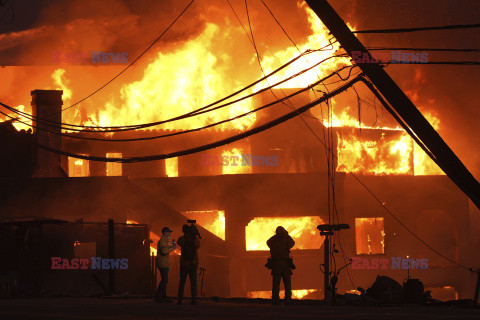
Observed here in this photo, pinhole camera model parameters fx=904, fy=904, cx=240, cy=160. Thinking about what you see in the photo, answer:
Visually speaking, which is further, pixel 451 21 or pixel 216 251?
pixel 451 21

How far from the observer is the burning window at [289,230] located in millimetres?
39438

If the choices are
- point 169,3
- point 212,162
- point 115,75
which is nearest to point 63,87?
point 115,75

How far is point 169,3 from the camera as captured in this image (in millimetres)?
54781

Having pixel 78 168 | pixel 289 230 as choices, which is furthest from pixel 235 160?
pixel 289 230

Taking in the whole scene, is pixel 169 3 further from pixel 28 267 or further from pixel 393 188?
pixel 28 267

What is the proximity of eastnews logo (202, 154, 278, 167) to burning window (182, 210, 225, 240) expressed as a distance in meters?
5.79

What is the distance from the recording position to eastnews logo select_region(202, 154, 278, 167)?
148 ft

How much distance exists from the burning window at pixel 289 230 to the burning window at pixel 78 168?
10.9 metres

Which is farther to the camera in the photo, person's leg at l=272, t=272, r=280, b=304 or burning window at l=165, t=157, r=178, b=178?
burning window at l=165, t=157, r=178, b=178

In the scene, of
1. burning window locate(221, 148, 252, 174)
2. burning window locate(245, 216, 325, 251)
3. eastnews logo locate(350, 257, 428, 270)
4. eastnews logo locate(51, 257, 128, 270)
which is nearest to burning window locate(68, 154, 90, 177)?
burning window locate(221, 148, 252, 174)

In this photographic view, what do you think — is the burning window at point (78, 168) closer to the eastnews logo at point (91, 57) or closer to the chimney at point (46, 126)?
the eastnews logo at point (91, 57)

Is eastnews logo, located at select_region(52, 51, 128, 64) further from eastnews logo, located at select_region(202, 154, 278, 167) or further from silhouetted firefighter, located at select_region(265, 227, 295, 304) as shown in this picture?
silhouetted firefighter, located at select_region(265, 227, 295, 304)

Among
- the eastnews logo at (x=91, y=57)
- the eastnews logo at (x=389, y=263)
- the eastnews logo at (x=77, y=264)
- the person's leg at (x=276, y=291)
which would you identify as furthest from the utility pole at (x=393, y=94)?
the eastnews logo at (x=91, y=57)

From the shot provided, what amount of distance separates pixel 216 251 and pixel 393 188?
1156 centimetres
